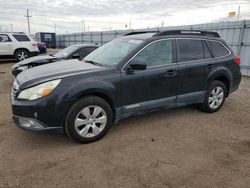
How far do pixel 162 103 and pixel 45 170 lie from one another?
2212 mm

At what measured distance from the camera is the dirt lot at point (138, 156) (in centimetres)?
241

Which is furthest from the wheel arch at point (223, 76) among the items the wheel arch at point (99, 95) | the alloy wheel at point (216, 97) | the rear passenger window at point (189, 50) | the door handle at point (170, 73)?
the wheel arch at point (99, 95)

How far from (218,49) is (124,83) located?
8.10 feet

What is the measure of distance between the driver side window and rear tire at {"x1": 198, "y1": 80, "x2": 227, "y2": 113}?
1271 millimetres

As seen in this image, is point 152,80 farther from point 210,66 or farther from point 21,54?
point 21,54

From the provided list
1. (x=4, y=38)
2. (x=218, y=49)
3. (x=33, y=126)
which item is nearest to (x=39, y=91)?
(x=33, y=126)

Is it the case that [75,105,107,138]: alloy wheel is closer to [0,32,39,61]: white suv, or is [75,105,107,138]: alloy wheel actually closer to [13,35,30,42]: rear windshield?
[0,32,39,61]: white suv

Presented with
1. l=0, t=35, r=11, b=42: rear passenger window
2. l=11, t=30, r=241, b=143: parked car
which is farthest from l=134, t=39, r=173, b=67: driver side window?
l=0, t=35, r=11, b=42: rear passenger window

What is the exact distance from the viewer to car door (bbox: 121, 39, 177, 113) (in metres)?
3.34

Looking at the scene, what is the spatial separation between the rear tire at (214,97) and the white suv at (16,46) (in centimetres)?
1061

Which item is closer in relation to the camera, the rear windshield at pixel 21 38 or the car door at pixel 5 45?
the car door at pixel 5 45

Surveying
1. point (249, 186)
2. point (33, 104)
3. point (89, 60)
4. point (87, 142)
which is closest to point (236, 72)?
point (249, 186)

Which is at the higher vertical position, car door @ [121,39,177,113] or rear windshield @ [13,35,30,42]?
rear windshield @ [13,35,30,42]

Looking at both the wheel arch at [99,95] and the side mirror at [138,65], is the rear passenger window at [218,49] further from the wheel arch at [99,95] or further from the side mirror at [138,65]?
the wheel arch at [99,95]
